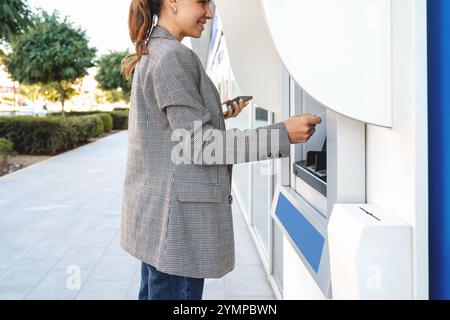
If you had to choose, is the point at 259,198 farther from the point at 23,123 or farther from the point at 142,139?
the point at 23,123

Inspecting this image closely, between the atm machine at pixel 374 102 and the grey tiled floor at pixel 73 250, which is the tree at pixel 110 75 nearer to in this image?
the grey tiled floor at pixel 73 250

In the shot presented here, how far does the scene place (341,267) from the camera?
97 cm

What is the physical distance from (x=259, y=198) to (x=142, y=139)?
3.06m

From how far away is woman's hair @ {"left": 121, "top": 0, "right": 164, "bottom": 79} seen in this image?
4.48 feet

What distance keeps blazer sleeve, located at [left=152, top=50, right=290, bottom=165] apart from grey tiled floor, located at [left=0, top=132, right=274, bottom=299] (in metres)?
2.17

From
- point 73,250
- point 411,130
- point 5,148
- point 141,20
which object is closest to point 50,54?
point 5,148

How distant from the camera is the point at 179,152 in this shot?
1308 mm

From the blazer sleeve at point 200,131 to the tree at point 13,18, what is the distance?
29.0 ft

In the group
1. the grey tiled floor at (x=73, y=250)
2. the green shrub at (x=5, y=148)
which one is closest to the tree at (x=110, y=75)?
the green shrub at (x=5, y=148)

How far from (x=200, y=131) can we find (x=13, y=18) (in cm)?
923

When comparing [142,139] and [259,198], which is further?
[259,198]

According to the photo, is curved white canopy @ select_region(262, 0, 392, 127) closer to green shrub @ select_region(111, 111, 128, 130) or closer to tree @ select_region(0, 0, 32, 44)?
tree @ select_region(0, 0, 32, 44)

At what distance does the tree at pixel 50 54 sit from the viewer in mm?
16641
